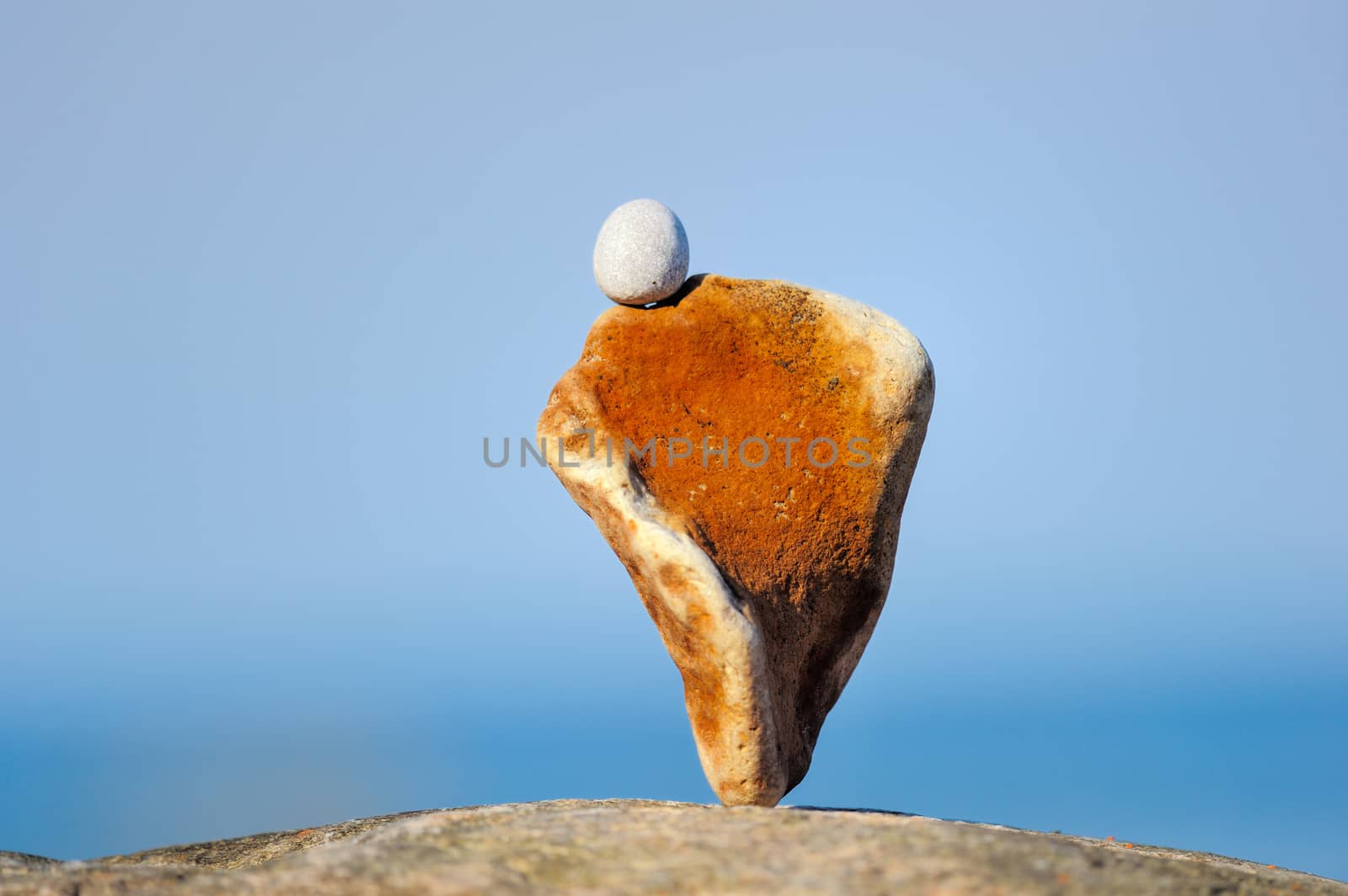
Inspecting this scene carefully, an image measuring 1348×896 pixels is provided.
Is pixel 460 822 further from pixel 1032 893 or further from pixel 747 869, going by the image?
pixel 1032 893

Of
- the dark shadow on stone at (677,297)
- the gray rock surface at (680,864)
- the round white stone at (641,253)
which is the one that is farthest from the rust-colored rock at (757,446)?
the gray rock surface at (680,864)

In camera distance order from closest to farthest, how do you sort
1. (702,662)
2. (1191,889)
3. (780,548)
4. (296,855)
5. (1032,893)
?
1. (1032,893)
2. (1191,889)
3. (296,855)
4. (702,662)
5. (780,548)

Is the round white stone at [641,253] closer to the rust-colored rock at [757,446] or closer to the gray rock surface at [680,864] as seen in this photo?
the rust-colored rock at [757,446]

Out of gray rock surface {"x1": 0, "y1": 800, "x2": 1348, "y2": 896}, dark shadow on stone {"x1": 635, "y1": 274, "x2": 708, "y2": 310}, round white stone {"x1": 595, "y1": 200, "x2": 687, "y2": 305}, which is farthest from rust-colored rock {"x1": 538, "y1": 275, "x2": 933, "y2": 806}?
gray rock surface {"x1": 0, "y1": 800, "x2": 1348, "y2": 896}

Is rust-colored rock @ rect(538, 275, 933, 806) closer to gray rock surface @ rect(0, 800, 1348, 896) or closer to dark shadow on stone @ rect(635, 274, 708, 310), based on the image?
dark shadow on stone @ rect(635, 274, 708, 310)

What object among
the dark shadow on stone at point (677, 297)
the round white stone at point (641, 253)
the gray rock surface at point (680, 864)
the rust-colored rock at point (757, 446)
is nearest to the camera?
the gray rock surface at point (680, 864)

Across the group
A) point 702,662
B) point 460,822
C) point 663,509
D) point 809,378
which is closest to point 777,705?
point 702,662
